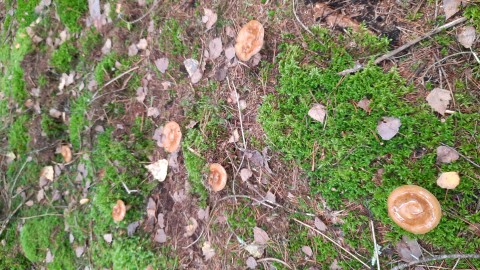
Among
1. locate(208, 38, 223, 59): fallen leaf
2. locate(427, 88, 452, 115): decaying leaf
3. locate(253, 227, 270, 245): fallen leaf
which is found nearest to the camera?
locate(427, 88, 452, 115): decaying leaf

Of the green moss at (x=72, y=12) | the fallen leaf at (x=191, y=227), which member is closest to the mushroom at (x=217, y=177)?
the fallen leaf at (x=191, y=227)

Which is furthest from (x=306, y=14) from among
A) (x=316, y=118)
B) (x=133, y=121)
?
(x=133, y=121)

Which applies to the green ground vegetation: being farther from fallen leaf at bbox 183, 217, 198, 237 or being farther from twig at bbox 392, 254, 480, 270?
fallen leaf at bbox 183, 217, 198, 237

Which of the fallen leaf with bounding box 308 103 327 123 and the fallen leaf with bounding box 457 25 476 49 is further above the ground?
the fallen leaf with bounding box 457 25 476 49

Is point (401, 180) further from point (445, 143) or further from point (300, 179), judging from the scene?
point (300, 179)

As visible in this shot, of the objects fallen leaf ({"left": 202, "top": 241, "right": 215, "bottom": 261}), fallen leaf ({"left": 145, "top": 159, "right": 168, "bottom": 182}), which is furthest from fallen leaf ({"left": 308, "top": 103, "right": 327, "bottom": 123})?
fallen leaf ({"left": 145, "top": 159, "right": 168, "bottom": 182})

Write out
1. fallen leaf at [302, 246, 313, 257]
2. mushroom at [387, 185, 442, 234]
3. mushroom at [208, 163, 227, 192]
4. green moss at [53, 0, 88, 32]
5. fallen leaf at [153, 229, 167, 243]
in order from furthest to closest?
green moss at [53, 0, 88, 32] → fallen leaf at [153, 229, 167, 243] → mushroom at [208, 163, 227, 192] → fallen leaf at [302, 246, 313, 257] → mushroom at [387, 185, 442, 234]

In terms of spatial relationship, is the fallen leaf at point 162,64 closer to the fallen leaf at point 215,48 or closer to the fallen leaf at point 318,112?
the fallen leaf at point 215,48
